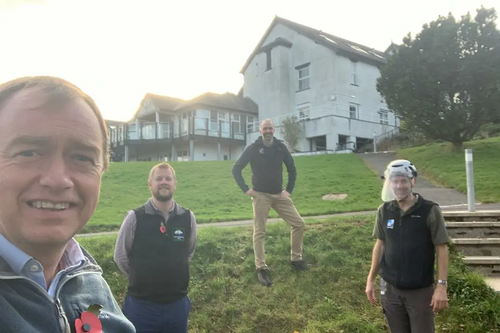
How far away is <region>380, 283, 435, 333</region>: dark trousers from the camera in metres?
3.42

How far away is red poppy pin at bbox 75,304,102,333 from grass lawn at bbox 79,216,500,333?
150 inches

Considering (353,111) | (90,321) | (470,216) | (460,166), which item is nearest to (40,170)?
(90,321)

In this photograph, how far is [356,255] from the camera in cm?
644

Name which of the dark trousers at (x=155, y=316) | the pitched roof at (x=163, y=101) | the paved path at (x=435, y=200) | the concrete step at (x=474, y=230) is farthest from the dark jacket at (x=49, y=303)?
the pitched roof at (x=163, y=101)

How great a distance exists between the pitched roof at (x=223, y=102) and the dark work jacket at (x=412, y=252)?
2712cm

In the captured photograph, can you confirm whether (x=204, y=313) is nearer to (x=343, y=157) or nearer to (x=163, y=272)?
(x=163, y=272)

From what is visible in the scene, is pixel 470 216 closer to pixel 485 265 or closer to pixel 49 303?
pixel 485 265

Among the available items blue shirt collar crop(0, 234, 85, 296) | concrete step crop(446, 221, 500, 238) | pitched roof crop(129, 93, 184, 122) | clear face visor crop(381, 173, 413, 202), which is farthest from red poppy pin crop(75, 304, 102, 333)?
pitched roof crop(129, 93, 184, 122)

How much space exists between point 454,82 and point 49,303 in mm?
19750

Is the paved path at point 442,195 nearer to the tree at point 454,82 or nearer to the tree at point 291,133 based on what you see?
the tree at point 454,82

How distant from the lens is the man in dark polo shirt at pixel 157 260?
3.46 metres

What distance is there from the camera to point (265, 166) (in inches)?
237

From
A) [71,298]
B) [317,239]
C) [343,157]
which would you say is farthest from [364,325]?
[343,157]

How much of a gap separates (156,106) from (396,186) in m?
31.2
